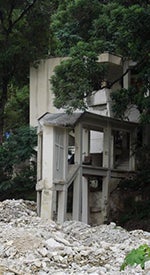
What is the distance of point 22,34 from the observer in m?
19.4

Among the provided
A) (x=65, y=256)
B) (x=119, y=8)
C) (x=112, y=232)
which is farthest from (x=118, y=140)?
(x=65, y=256)

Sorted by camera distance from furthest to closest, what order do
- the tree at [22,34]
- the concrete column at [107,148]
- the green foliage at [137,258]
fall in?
the tree at [22,34] < the concrete column at [107,148] < the green foliage at [137,258]

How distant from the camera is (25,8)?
19.3m

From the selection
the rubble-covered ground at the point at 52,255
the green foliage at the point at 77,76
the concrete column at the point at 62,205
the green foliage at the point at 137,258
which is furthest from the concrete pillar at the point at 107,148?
the green foliage at the point at 137,258

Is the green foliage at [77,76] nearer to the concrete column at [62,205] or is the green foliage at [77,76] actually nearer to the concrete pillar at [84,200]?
the concrete column at [62,205]

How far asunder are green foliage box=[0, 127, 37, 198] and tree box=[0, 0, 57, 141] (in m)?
1.88

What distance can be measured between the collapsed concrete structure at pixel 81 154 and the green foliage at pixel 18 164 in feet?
4.34

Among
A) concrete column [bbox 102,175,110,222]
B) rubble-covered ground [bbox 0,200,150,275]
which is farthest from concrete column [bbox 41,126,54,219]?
rubble-covered ground [bbox 0,200,150,275]

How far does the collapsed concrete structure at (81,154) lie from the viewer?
46.1 feet

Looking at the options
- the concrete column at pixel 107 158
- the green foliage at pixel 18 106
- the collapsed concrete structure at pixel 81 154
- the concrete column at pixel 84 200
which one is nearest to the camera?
the collapsed concrete structure at pixel 81 154

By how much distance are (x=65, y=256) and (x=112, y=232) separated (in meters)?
3.79

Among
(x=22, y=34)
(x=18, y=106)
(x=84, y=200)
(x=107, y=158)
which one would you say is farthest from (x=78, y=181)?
(x=18, y=106)

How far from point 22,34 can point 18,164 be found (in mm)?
4681

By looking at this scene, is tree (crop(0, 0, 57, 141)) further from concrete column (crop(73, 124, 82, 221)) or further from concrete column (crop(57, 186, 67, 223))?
concrete column (crop(57, 186, 67, 223))
